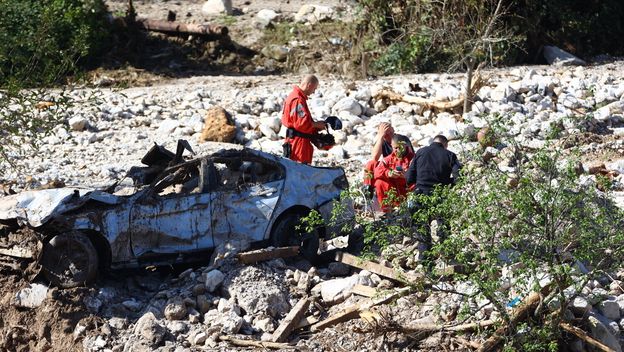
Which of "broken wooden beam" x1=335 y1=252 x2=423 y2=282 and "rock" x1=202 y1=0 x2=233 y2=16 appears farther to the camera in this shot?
"rock" x1=202 y1=0 x2=233 y2=16

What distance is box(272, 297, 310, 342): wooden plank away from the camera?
40.5ft

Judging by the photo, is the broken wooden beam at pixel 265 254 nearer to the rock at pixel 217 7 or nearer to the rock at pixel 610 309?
the rock at pixel 610 309

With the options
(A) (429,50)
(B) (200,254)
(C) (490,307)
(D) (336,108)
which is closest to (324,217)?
(B) (200,254)

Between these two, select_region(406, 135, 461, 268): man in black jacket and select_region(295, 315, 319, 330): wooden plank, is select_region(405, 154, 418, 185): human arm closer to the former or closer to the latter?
select_region(406, 135, 461, 268): man in black jacket

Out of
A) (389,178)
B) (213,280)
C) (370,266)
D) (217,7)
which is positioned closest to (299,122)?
(389,178)

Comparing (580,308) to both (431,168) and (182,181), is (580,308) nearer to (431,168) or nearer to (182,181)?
(431,168)

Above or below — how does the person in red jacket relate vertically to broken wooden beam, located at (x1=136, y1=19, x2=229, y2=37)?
above

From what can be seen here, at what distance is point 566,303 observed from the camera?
11500mm

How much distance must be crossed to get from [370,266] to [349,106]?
790 centimetres

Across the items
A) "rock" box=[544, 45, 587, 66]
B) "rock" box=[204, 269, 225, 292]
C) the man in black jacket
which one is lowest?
"rock" box=[544, 45, 587, 66]

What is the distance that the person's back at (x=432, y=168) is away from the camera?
1341cm

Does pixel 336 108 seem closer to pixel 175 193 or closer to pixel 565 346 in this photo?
pixel 175 193

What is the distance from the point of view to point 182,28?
28.7m

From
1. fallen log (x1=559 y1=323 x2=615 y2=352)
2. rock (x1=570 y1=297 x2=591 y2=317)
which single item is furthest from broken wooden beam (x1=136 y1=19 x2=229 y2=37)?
fallen log (x1=559 y1=323 x2=615 y2=352)
